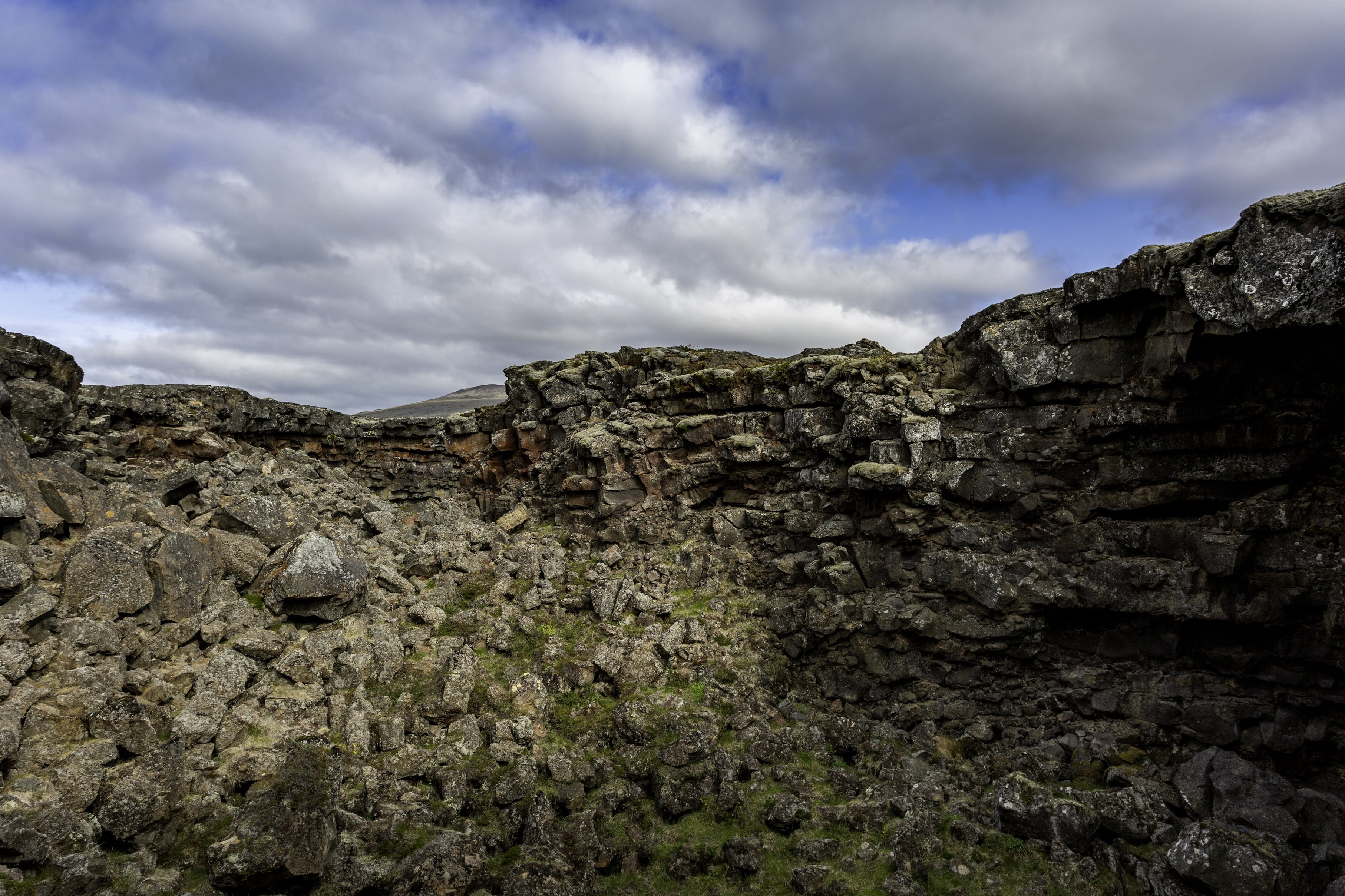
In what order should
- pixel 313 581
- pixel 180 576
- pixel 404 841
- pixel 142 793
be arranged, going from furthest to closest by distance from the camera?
1. pixel 313 581
2. pixel 180 576
3. pixel 404 841
4. pixel 142 793

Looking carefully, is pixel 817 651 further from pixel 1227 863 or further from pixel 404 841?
pixel 404 841

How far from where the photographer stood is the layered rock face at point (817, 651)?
896 cm

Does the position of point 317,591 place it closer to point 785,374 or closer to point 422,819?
point 422,819

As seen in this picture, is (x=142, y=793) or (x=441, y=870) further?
(x=441, y=870)

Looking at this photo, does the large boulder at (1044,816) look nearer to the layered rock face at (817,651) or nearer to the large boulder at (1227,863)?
the layered rock face at (817,651)

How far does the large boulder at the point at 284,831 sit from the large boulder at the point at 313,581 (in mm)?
4030

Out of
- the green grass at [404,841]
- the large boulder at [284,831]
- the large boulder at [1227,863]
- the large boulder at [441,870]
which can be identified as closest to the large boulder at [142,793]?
the large boulder at [284,831]

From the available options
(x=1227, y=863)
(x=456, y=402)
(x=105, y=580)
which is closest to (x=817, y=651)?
(x=1227, y=863)

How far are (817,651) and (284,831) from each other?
35.3ft

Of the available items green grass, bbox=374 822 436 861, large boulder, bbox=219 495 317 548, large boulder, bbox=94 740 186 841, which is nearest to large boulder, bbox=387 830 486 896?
green grass, bbox=374 822 436 861

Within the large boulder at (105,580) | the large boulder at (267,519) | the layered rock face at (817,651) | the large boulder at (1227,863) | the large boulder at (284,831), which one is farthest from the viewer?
the large boulder at (267,519)

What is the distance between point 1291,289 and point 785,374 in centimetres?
1036

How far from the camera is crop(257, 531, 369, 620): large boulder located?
42.2 feet

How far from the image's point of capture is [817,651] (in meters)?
15.0
